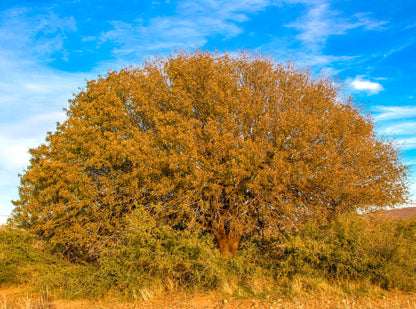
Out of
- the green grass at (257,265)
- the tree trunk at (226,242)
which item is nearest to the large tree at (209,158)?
the tree trunk at (226,242)

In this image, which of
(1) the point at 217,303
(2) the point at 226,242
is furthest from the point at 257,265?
(1) the point at 217,303

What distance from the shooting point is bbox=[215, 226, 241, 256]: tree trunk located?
43.7 ft

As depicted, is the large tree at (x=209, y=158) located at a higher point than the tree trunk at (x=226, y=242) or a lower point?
higher

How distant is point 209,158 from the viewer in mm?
11516

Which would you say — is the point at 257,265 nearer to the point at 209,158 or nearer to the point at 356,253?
the point at 356,253

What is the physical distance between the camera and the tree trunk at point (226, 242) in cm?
1331

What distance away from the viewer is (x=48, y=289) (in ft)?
37.9

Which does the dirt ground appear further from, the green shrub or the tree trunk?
the tree trunk

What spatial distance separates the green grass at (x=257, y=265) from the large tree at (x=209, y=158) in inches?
34.9

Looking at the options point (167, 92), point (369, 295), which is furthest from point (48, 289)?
point (369, 295)

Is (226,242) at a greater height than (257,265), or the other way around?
(226,242)

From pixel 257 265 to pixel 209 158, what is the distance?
169 inches

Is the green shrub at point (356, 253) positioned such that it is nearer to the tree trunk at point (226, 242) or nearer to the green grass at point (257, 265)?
the green grass at point (257, 265)

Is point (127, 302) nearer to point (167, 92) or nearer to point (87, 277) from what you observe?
point (87, 277)
